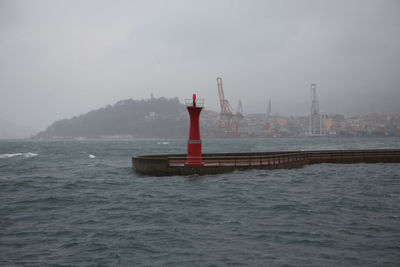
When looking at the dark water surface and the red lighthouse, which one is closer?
the dark water surface

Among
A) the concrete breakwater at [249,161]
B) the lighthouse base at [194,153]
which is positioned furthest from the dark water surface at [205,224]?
the lighthouse base at [194,153]

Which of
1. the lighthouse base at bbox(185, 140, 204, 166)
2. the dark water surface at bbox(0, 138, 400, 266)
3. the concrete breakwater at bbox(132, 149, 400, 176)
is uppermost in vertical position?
the lighthouse base at bbox(185, 140, 204, 166)

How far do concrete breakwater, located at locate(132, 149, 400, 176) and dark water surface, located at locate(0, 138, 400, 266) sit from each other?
7.76 ft

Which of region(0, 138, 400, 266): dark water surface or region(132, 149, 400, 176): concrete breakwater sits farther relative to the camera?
region(132, 149, 400, 176): concrete breakwater

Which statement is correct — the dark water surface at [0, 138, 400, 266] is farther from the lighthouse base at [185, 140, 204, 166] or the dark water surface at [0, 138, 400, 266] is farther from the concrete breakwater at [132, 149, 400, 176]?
the lighthouse base at [185, 140, 204, 166]

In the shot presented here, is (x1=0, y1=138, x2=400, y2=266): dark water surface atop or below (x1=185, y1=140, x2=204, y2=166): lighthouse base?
below

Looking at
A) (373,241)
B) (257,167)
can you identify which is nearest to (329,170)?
(257,167)

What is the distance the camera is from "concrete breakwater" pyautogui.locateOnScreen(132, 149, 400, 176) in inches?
1074

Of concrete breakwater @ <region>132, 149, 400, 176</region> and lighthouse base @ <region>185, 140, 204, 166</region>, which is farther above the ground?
lighthouse base @ <region>185, 140, 204, 166</region>

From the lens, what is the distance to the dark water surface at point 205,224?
419 inches

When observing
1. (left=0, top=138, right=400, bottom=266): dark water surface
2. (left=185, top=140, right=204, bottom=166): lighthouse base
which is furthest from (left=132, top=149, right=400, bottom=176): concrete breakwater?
(left=0, top=138, right=400, bottom=266): dark water surface

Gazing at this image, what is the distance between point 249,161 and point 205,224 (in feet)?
52.0

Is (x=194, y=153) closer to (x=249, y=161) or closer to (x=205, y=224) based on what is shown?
→ (x=249, y=161)

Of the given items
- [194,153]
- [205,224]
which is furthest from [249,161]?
[205,224]
